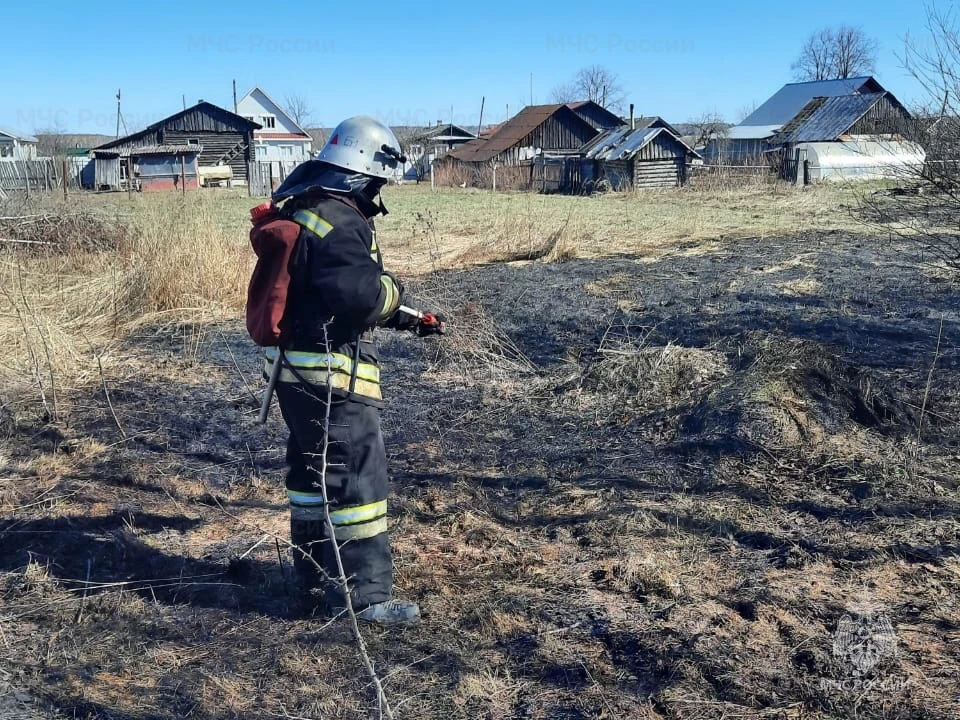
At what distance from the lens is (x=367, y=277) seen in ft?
10.0

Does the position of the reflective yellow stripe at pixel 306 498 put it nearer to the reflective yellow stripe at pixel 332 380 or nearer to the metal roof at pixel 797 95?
the reflective yellow stripe at pixel 332 380

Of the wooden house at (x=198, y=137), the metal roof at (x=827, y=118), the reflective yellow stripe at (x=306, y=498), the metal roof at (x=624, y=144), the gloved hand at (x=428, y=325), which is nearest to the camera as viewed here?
the reflective yellow stripe at (x=306, y=498)

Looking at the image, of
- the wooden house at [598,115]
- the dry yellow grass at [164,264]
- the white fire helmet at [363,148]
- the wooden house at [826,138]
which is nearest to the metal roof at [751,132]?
the wooden house at [826,138]

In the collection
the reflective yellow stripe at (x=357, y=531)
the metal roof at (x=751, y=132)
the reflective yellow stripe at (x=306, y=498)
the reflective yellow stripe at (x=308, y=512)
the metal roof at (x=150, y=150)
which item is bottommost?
the reflective yellow stripe at (x=357, y=531)

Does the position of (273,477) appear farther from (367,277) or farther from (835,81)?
(835,81)

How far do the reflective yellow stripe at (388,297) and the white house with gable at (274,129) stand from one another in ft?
194

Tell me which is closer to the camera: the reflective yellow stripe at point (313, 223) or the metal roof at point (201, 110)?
the reflective yellow stripe at point (313, 223)

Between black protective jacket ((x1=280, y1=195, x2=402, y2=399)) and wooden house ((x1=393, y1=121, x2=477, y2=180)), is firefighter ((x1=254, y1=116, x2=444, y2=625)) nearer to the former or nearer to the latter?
black protective jacket ((x1=280, y1=195, x2=402, y2=399))

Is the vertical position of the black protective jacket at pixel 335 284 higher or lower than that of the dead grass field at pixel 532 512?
higher

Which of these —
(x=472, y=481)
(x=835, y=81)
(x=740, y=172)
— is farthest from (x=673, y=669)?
(x=835, y=81)

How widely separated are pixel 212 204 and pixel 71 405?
5.26m

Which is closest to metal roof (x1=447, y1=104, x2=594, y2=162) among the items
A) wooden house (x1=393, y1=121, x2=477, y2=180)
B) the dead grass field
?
wooden house (x1=393, y1=121, x2=477, y2=180)

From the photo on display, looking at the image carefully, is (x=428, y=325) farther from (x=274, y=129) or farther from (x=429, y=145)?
(x=274, y=129)

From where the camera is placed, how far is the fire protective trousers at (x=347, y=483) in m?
3.20
